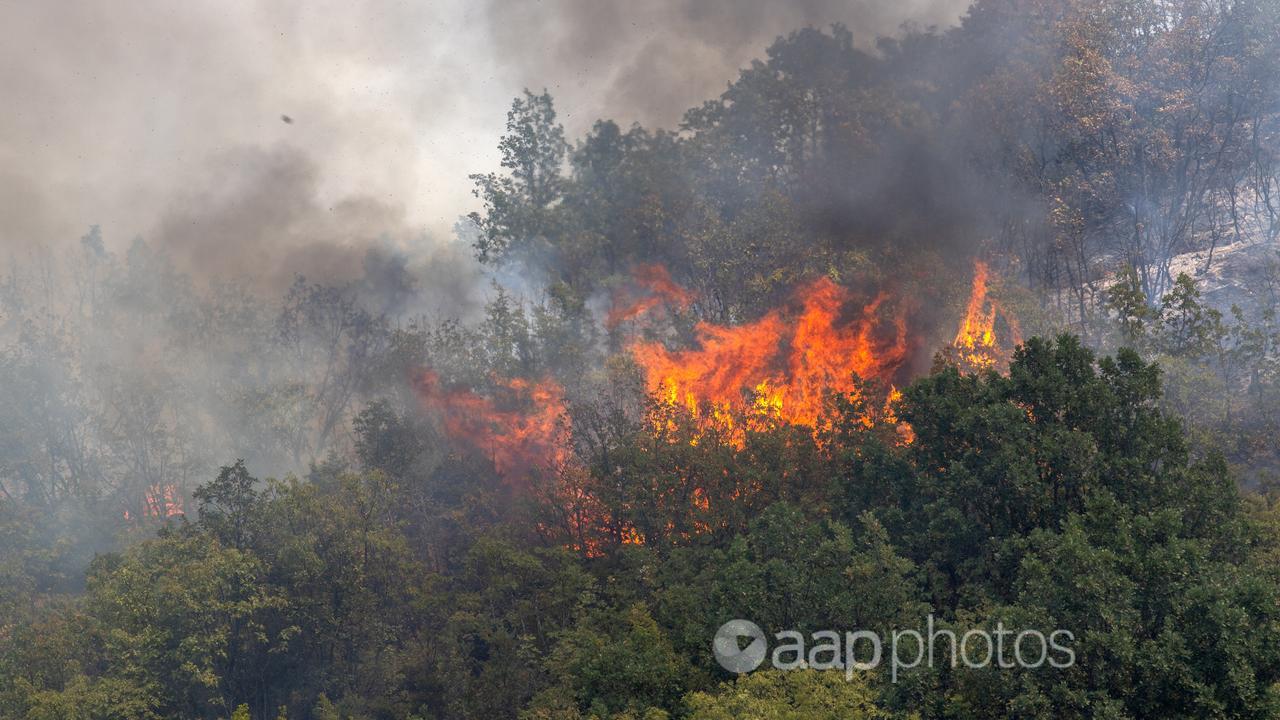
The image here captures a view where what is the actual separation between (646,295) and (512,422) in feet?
43.4

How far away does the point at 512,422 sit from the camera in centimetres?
6169

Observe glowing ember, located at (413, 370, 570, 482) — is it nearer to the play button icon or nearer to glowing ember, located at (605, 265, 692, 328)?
glowing ember, located at (605, 265, 692, 328)

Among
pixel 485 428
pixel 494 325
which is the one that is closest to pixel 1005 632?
pixel 485 428

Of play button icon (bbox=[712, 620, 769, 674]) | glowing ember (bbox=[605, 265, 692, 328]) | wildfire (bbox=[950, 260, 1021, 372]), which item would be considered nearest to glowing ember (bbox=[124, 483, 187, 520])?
glowing ember (bbox=[605, 265, 692, 328])

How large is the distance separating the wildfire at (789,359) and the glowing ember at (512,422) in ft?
18.4

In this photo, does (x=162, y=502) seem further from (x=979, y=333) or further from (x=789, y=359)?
(x=979, y=333)

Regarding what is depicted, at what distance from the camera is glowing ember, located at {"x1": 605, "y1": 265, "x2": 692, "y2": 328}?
2680 inches

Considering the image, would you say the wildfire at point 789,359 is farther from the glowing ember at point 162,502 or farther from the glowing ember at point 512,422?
the glowing ember at point 162,502

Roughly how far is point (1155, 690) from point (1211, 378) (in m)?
27.5

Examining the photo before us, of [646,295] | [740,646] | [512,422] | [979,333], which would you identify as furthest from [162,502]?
[740,646]

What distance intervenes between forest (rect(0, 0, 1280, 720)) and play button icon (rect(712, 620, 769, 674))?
0.50 m

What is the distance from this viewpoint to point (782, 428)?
4631cm

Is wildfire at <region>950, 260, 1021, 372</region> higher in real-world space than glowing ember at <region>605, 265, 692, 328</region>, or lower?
lower

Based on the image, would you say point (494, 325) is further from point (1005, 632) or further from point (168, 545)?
point (1005, 632)
